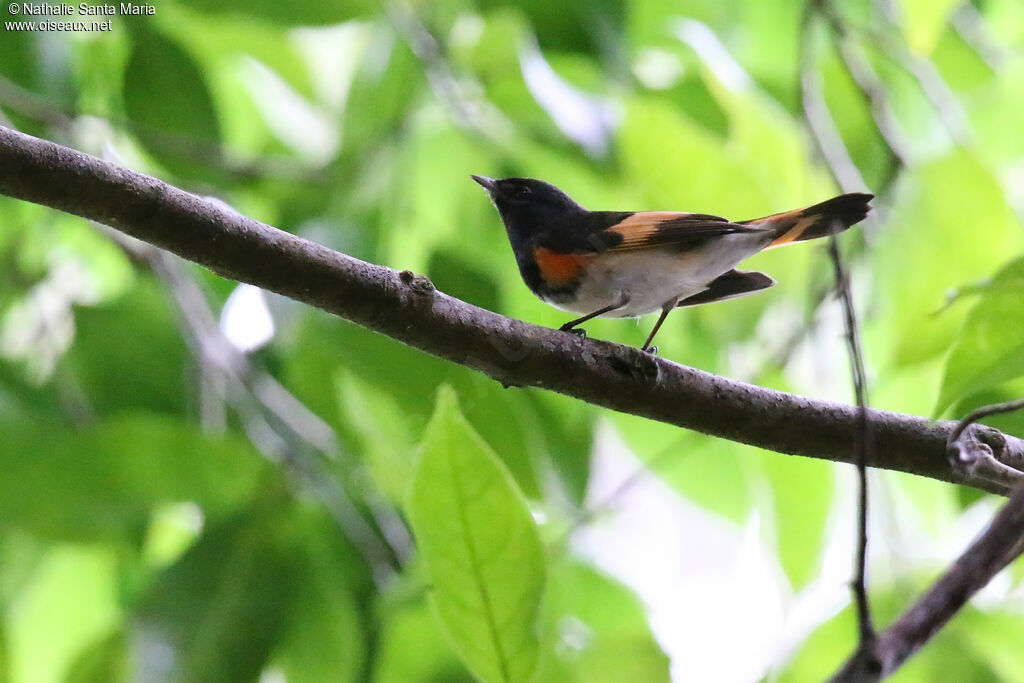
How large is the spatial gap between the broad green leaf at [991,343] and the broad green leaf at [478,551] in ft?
2.04

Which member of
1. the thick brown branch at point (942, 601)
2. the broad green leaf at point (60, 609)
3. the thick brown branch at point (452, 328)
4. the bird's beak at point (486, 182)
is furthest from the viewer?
the bird's beak at point (486, 182)

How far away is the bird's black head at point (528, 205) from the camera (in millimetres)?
2260

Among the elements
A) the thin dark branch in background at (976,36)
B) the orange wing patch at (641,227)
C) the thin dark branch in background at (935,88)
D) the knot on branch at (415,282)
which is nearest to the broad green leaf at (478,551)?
the knot on branch at (415,282)

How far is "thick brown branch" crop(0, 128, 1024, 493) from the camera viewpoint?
3.61 ft

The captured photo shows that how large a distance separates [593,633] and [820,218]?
3.22 feet

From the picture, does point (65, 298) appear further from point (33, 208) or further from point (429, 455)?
point (429, 455)

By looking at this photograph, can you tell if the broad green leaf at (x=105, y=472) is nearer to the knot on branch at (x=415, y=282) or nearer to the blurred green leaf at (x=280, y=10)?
the knot on branch at (x=415, y=282)

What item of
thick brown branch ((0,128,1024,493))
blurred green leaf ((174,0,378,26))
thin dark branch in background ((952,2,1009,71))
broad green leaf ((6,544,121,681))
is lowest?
broad green leaf ((6,544,121,681))

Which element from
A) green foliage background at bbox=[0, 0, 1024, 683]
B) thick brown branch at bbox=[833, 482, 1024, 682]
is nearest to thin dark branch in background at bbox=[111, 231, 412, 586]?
green foliage background at bbox=[0, 0, 1024, 683]

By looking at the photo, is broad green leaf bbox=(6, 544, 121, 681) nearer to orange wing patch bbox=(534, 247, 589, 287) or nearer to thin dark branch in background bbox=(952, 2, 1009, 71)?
orange wing patch bbox=(534, 247, 589, 287)

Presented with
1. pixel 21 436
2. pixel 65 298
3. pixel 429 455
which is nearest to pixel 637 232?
pixel 429 455

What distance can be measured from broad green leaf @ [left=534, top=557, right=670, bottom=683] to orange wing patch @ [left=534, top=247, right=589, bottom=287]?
61cm

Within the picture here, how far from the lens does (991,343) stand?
1.25 meters

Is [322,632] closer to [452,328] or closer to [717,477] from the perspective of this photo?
[452,328]
